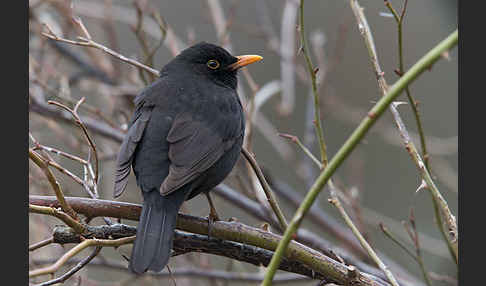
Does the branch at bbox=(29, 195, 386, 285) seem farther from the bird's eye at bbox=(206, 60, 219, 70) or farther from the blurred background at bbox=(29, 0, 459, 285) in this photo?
the blurred background at bbox=(29, 0, 459, 285)

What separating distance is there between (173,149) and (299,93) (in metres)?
5.20

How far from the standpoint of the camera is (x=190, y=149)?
370 cm

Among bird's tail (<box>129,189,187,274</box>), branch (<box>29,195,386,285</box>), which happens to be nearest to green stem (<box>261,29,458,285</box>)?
branch (<box>29,195,386,285</box>)

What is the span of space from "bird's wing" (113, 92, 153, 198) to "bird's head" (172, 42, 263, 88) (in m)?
0.62

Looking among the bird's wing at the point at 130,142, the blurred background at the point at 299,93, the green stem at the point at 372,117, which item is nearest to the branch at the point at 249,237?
the bird's wing at the point at 130,142

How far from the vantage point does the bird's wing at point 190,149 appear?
3479 mm

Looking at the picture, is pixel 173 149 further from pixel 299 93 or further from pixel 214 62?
pixel 299 93

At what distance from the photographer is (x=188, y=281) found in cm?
565

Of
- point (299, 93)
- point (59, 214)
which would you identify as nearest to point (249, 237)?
point (59, 214)

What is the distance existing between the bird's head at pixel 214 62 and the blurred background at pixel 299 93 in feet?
1.50

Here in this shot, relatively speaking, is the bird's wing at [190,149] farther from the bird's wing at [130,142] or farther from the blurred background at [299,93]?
the blurred background at [299,93]

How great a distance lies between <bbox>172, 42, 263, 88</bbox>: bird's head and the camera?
4.57m

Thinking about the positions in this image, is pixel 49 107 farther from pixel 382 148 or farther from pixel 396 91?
pixel 382 148

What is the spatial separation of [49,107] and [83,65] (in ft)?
3.57
